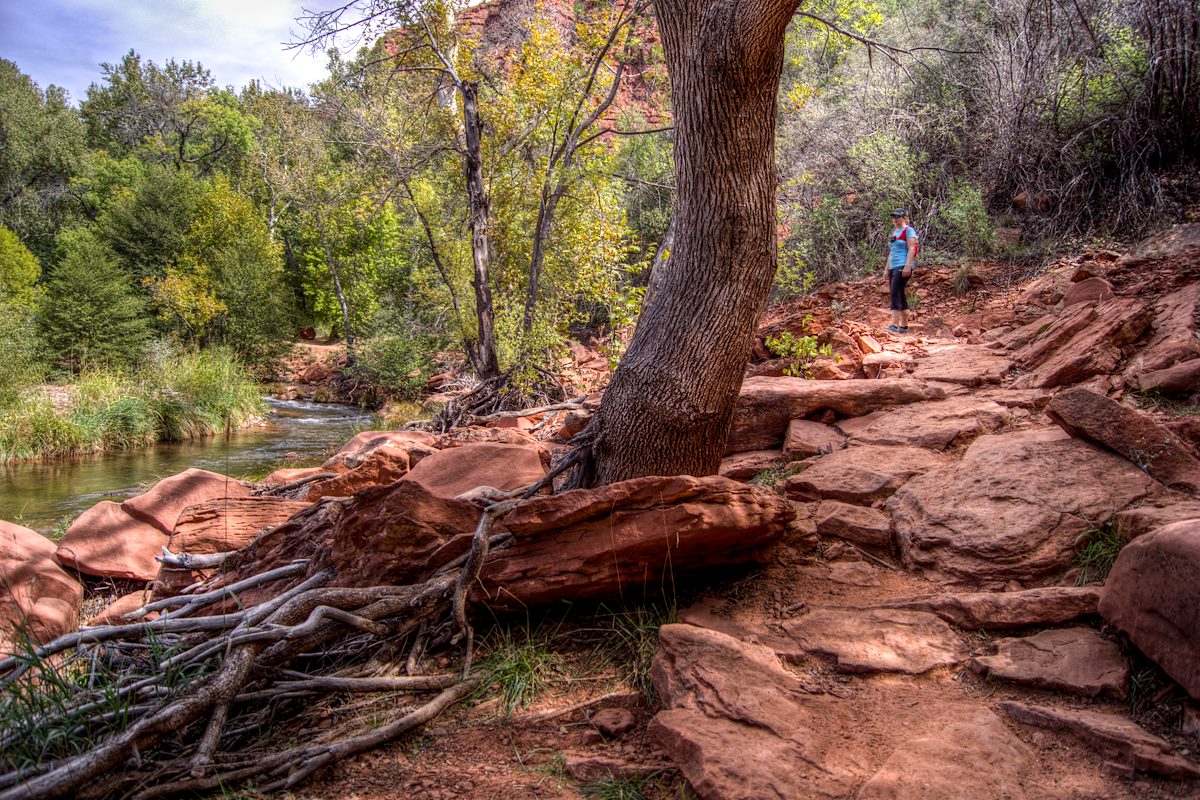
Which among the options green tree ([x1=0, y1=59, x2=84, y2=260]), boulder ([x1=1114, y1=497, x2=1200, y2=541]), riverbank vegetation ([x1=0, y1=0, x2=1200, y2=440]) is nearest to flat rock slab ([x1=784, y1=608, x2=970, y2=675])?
boulder ([x1=1114, y1=497, x2=1200, y2=541])

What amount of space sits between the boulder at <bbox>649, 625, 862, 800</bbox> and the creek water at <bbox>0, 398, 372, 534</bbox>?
8.19m

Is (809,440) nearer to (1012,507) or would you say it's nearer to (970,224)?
(1012,507)

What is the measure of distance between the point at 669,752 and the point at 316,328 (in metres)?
37.4

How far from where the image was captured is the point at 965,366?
225 inches

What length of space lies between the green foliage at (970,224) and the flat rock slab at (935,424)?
307 inches

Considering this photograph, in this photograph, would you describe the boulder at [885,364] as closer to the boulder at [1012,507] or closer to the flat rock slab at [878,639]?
the boulder at [1012,507]

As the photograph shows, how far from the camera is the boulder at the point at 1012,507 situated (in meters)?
2.78

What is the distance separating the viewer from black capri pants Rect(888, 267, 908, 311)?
9.45 m

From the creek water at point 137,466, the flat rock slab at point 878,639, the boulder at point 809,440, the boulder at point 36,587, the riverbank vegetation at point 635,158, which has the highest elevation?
the riverbank vegetation at point 635,158

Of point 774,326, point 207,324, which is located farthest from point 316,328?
point 774,326

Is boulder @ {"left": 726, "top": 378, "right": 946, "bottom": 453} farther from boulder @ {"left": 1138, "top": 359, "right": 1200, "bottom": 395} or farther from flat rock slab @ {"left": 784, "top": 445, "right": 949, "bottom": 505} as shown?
boulder @ {"left": 1138, "top": 359, "right": 1200, "bottom": 395}

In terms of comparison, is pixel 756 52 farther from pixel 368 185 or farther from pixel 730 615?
pixel 368 185

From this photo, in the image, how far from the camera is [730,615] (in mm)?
2783

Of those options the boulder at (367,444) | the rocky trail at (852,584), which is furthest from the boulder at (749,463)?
the boulder at (367,444)
